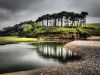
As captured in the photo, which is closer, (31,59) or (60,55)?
(31,59)

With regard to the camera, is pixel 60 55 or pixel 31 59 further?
pixel 60 55

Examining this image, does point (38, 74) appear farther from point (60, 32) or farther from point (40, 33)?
point (40, 33)

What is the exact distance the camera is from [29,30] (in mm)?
198875

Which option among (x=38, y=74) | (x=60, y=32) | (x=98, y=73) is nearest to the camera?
(x=98, y=73)

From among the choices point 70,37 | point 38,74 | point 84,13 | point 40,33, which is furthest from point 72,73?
point 84,13

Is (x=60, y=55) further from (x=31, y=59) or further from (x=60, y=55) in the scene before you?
(x=31, y=59)

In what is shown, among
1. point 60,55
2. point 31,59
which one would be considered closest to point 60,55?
point 60,55

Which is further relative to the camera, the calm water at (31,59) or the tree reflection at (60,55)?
the tree reflection at (60,55)

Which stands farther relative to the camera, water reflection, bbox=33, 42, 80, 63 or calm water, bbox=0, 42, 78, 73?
water reflection, bbox=33, 42, 80, 63

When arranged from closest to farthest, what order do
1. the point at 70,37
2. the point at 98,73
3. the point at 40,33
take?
1. the point at 98,73
2. the point at 70,37
3. the point at 40,33

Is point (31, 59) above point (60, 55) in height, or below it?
above

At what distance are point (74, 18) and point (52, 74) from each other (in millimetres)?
174879

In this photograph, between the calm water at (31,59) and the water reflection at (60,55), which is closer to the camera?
the calm water at (31,59)

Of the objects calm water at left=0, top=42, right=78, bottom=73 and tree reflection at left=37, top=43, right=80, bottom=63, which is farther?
tree reflection at left=37, top=43, right=80, bottom=63
